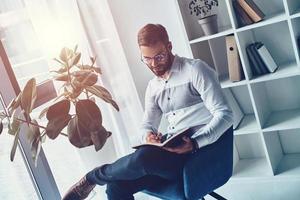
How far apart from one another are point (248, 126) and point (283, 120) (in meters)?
0.23

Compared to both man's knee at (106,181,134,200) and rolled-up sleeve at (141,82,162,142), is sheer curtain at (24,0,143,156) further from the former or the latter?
man's knee at (106,181,134,200)

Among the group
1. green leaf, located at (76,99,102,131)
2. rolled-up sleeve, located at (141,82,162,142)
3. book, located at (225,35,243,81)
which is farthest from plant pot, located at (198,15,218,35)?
green leaf, located at (76,99,102,131)

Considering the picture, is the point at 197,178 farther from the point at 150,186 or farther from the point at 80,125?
the point at 80,125

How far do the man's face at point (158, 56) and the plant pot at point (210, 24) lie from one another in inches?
18.5

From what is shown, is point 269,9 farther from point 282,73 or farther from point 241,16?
point 282,73

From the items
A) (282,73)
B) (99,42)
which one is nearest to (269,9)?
(282,73)

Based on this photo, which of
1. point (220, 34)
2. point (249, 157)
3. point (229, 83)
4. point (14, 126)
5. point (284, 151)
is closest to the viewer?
point (14, 126)

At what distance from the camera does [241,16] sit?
2344 mm

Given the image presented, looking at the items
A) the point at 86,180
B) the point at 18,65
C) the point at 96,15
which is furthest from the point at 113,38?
the point at 86,180

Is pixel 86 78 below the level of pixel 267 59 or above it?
above

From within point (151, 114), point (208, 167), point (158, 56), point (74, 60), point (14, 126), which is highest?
point (74, 60)

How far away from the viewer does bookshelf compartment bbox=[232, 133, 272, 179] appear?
265 cm

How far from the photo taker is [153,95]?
2180mm

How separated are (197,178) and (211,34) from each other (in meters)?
0.99
